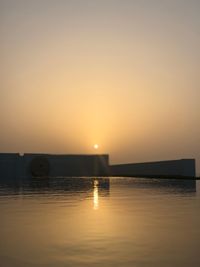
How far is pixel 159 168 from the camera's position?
119500 mm

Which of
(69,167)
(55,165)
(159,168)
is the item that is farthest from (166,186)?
(69,167)

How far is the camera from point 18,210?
805 inches

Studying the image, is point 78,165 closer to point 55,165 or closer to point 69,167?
point 69,167

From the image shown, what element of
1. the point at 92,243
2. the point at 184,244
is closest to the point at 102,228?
the point at 92,243

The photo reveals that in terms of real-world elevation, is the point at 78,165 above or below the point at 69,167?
above

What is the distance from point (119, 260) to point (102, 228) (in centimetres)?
486

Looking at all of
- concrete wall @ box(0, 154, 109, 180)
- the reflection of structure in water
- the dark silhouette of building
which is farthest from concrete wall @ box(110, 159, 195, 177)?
the reflection of structure in water

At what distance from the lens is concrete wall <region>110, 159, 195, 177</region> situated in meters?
100

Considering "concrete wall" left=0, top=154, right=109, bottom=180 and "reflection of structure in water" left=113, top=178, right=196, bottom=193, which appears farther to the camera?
"concrete wall" left=0, top=154, right=109, bottom=180

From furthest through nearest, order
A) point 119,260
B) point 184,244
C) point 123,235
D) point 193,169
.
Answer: point 193,169 < point 123,235 < point 184,244 < point 119,260

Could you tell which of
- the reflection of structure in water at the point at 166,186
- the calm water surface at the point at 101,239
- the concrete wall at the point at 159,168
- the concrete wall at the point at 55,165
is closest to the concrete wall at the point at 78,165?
the concrete wall at the point at 55,165

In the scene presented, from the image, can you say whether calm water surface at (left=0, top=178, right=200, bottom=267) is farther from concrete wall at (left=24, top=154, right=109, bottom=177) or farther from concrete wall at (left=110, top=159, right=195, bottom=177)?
concrete wall at (left=24, top=154, right=109, bottom=177)

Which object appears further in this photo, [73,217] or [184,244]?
[73,217]

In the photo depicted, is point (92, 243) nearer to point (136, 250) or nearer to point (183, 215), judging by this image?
point (136, 250)
